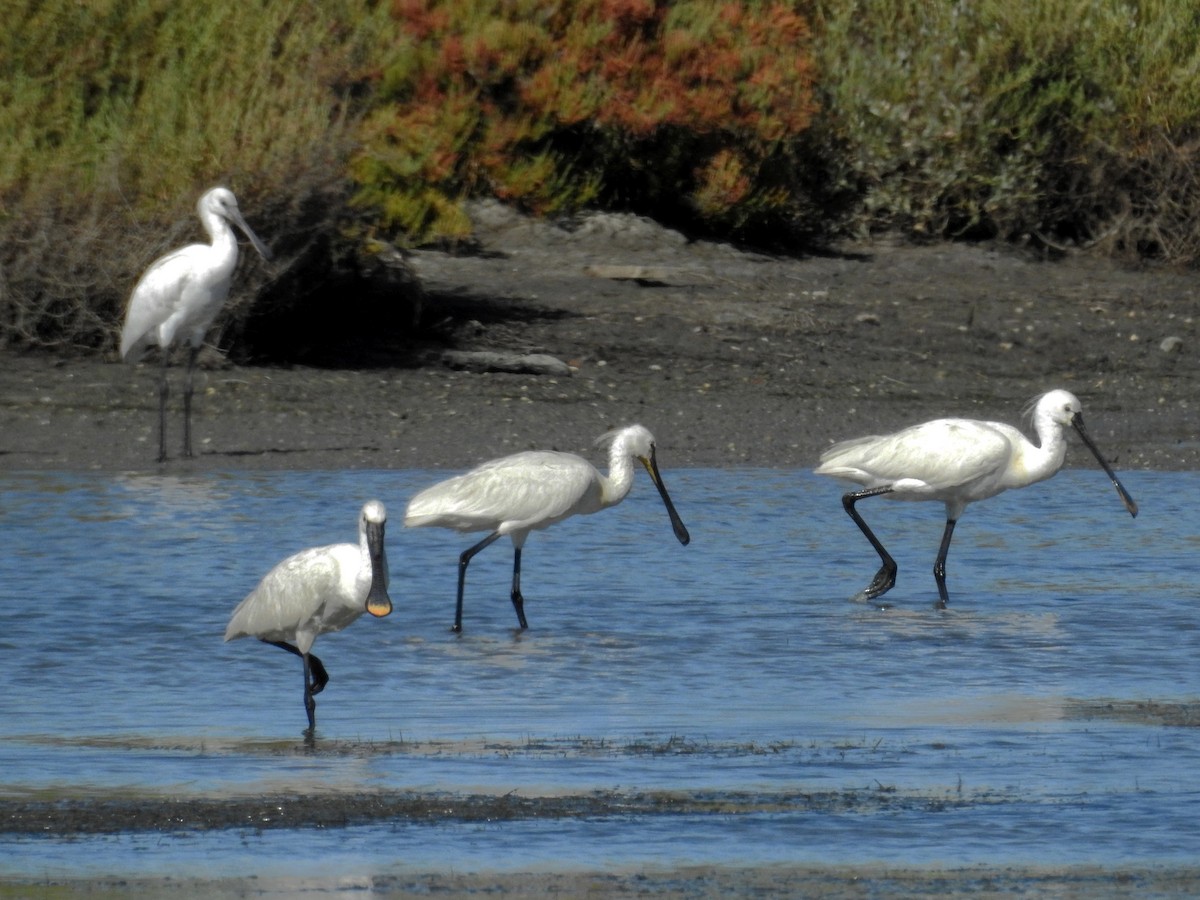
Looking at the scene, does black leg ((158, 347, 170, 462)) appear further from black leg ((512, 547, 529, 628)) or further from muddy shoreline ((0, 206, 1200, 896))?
black leg ((512, 547, 529, 628))

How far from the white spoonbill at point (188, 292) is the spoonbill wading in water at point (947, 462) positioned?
4.63m

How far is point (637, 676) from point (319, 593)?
119 cm

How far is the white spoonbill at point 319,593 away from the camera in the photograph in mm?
7598

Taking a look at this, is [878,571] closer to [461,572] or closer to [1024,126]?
[461,572]

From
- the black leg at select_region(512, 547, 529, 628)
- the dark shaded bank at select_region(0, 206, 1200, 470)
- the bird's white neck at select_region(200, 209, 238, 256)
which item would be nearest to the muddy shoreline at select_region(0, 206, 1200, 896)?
the dark shaded bank at select_region(0, 206, 1200, 470)

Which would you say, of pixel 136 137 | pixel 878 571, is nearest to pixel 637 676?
pixel 878 571

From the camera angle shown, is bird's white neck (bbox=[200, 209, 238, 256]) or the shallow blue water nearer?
the shallow blue water

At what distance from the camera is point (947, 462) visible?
10656 millimetres

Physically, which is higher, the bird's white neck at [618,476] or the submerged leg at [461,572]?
the bird's white neck at [618,476]

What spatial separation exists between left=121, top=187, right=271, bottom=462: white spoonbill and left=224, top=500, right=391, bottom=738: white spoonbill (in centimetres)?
636

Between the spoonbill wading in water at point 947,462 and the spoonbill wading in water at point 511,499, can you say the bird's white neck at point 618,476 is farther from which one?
the spoonbill wading in water at point 947,462

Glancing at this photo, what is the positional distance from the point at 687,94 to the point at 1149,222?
4.40 meters

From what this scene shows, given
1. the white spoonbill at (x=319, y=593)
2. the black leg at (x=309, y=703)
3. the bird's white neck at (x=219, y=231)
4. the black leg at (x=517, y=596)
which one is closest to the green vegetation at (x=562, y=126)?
the bird's white neck at (x=219, y=231)

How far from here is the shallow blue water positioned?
574cm
